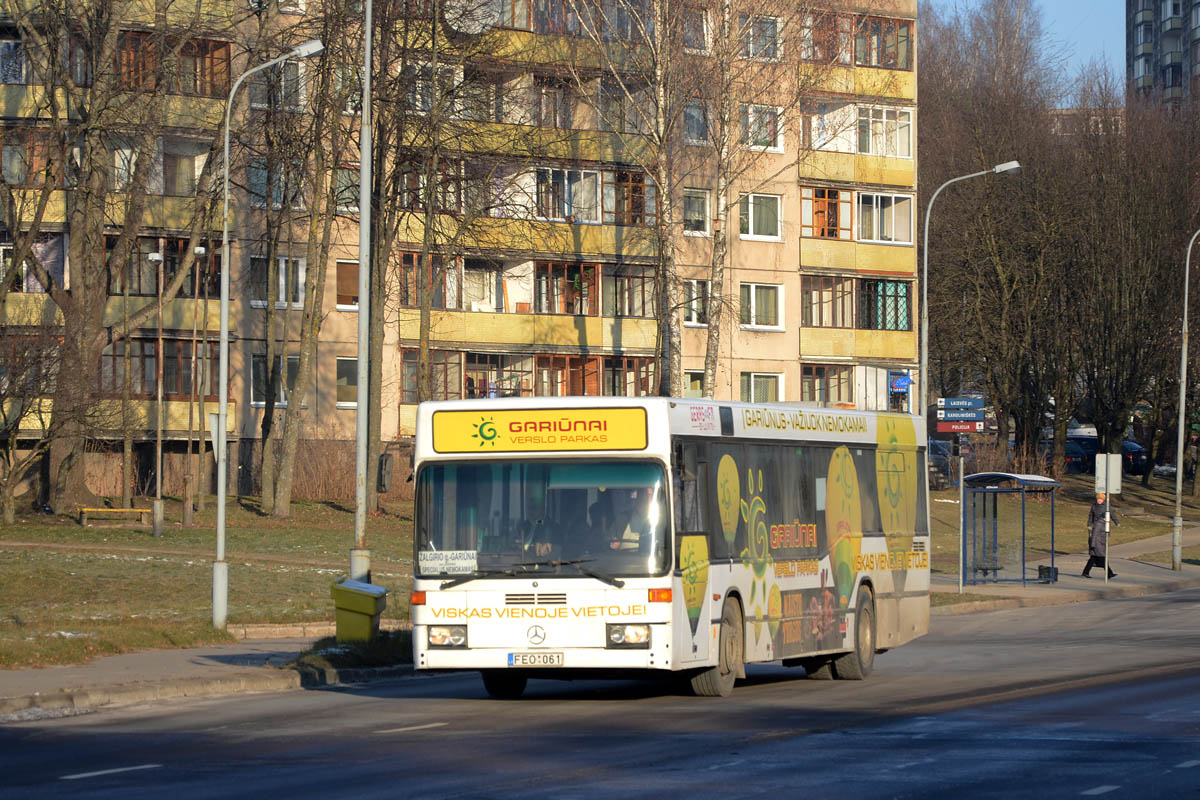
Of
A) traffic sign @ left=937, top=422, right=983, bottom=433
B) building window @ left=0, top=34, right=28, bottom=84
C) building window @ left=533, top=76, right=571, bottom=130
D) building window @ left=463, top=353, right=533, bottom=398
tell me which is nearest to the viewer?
traffic sign @ left=937, top=422, right=983, bottom=433

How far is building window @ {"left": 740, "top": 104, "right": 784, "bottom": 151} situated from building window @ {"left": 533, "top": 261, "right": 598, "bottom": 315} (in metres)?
10.4

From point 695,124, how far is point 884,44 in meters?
11.2

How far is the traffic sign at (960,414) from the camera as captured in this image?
34812 mm

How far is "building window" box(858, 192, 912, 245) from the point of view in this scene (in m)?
65.9

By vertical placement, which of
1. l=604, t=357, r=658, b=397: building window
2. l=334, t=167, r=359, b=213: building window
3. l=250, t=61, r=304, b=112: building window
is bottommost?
l=604, t=357, r=658, b=397: building window

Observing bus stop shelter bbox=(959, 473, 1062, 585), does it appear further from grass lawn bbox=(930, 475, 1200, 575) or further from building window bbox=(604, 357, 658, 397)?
building window bbox=(604, 357, 658, 397)

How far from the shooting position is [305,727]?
574 inches

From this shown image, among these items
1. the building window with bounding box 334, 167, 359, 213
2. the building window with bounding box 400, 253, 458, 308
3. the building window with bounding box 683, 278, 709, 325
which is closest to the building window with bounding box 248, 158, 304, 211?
the building window with bounding box 334, 167, 359, 213

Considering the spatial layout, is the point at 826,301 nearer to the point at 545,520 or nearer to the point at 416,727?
the point at 545,520

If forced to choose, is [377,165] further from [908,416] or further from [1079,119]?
[1079,119]

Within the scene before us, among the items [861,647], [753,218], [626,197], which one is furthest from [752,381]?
[861,647]

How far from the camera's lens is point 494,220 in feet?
186

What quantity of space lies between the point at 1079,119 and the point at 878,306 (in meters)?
15.8

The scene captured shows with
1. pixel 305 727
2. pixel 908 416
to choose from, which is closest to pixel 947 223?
pixel 908 416
